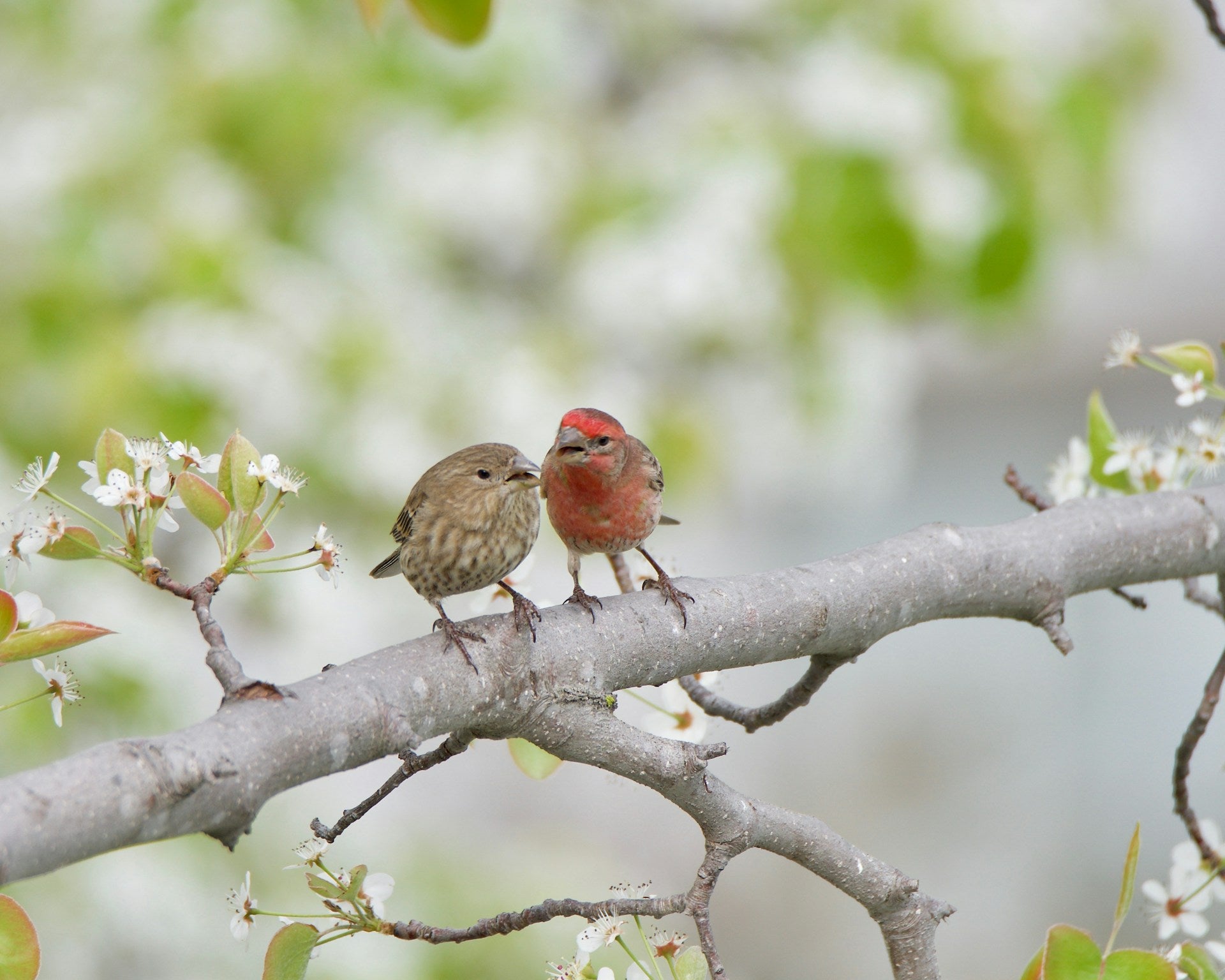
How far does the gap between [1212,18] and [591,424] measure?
959 millimetres

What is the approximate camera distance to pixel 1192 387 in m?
1.56

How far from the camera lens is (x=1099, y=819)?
5840 mm

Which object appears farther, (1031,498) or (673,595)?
(1031,498)

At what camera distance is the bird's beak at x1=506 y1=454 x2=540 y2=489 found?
1786mm

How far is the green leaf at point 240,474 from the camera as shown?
1.15m

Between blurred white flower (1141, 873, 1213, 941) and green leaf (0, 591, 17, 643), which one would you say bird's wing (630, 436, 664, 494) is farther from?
green leaf (0, 591, 17, 643)

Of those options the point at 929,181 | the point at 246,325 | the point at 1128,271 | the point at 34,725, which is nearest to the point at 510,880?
the point at 34,725

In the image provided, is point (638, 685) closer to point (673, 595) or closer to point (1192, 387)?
point (673, 595)

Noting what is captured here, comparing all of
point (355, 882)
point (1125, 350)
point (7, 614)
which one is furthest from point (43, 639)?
point (1125, 350)

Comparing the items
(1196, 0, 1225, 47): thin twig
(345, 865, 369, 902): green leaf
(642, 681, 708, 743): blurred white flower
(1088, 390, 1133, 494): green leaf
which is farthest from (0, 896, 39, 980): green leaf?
(1196, 0, 1225, 47): thin twig

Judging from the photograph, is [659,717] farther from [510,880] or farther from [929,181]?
[510,880]

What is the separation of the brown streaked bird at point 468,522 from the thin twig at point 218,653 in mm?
546

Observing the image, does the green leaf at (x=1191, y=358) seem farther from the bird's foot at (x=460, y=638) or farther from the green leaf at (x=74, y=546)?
the green leaf at (x=74, y=546)

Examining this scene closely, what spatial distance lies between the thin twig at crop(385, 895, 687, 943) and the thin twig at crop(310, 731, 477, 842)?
0.36 feet
